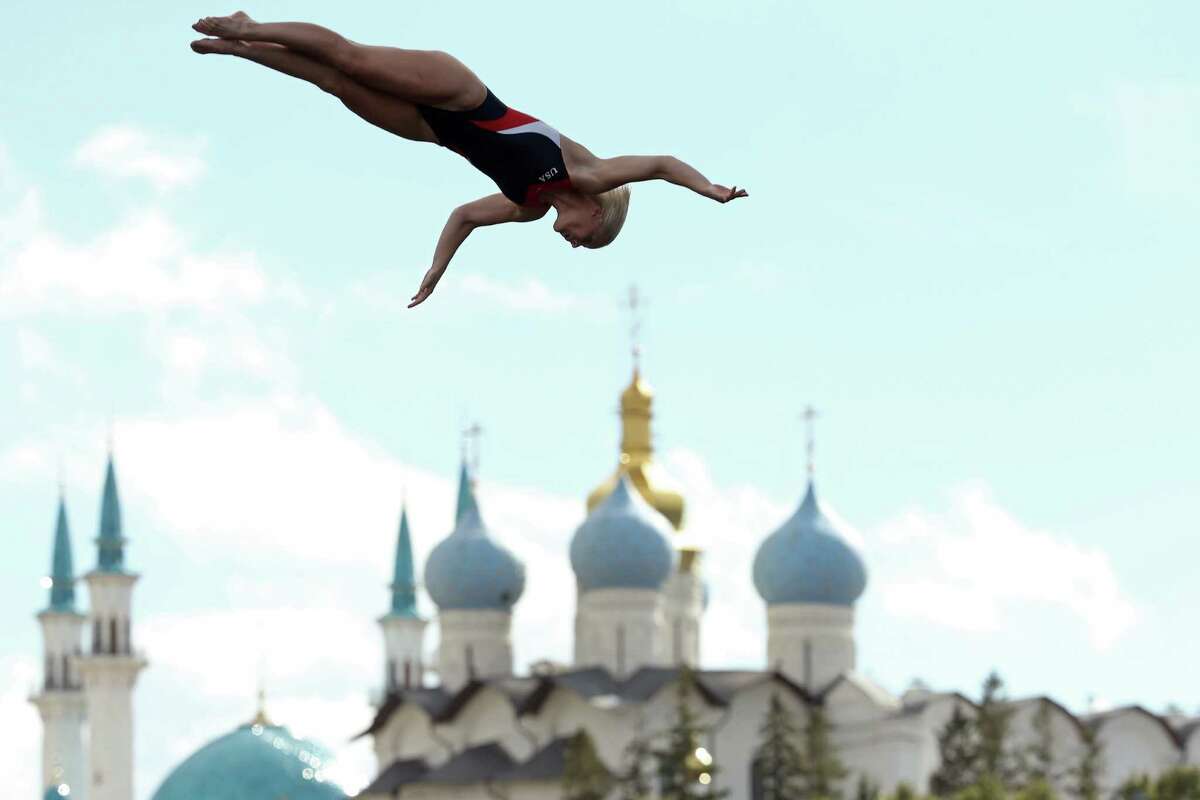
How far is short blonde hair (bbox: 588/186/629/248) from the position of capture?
1115 cm

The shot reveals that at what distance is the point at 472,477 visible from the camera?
92500mm

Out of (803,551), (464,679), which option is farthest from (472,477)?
(803,551)

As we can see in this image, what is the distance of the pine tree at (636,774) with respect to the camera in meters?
67.6

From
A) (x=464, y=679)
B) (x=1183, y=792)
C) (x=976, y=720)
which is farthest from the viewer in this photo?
(x=464, y=679)

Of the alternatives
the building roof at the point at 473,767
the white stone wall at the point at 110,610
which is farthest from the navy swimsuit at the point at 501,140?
the white stone wall at the point at 110,610

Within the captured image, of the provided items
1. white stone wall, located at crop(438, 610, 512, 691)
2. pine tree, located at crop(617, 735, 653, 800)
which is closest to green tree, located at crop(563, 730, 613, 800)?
pine tree, located at crop(617, 735, 653, 800)

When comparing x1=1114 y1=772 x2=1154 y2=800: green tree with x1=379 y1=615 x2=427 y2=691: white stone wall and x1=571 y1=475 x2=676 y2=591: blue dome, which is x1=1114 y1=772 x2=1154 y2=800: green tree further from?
x1=379 y1=615 x2=427 y2=691: white stone wall

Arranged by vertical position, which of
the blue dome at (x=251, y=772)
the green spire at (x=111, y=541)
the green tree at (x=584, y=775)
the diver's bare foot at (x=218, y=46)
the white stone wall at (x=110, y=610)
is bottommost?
the diver's bare foot at (x=218, y=46)

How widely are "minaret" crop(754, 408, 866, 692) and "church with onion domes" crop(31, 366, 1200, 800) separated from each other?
0.15 ft

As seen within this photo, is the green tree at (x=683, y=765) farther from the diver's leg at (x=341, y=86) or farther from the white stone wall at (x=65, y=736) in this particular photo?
the diver's leg at (x=341, y=86)

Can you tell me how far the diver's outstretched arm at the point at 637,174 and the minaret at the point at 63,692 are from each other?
102856 millimetres

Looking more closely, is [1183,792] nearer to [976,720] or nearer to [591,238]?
[976,720]

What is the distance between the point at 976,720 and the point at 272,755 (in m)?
37.2

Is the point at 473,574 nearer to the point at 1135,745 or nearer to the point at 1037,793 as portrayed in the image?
the point at 1135,745
